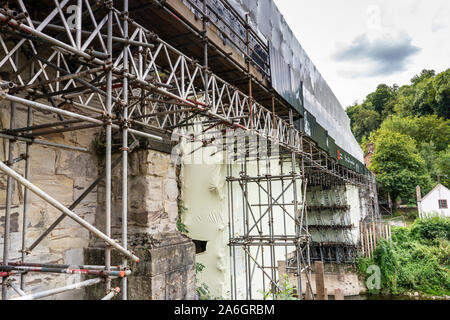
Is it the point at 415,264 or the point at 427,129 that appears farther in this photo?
the point at 427,129

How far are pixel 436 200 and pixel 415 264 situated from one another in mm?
14091

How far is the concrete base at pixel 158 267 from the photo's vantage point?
Result: 462cm

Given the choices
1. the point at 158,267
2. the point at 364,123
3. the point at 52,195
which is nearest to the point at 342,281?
the point at 158,267

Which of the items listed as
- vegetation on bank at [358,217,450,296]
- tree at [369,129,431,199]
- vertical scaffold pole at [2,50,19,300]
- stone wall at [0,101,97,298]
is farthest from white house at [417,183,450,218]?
vertical scaffold pole at [2,50,19,300]

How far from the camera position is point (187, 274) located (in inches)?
207

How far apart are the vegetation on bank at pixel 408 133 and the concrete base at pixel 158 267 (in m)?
34.4

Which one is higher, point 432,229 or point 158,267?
point 158,267

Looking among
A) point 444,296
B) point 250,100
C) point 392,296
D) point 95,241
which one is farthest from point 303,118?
point 444,296

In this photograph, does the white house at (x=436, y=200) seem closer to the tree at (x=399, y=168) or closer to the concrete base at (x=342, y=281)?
the tree at (x=399, y=168)

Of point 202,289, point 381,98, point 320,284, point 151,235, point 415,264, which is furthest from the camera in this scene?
point 381,98

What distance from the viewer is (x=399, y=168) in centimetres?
3534

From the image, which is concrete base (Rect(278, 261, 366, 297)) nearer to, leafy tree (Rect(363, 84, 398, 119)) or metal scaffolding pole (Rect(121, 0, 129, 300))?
metal scaffolding pole (Rect(121, 0, 129, 300))

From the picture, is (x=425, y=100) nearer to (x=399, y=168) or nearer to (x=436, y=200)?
(x=399, y=168)
